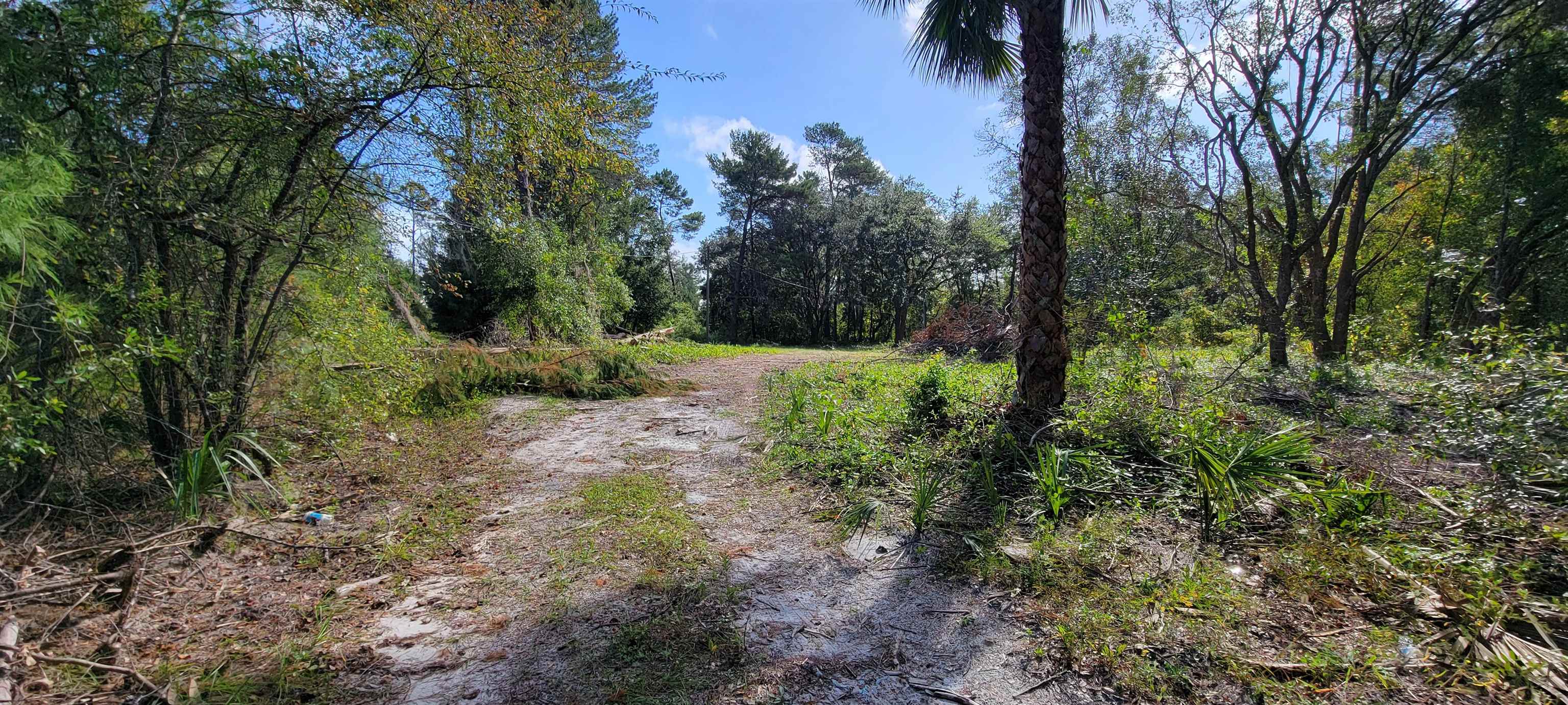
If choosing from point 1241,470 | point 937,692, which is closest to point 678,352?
point 1241,470

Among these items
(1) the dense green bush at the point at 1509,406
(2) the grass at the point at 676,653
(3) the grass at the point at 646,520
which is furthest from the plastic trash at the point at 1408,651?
(3) the grass at the point at 646,520

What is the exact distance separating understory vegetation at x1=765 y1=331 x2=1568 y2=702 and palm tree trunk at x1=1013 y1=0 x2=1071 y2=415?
15.7 inches

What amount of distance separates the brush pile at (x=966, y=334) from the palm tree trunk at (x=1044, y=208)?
6163 mm

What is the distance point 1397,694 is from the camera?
6.14 feet

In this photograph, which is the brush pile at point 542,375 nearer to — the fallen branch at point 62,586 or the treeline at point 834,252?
the fallen branch at point 62,586

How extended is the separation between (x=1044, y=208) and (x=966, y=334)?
905 cm

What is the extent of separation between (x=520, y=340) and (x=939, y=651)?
11192 millimetres

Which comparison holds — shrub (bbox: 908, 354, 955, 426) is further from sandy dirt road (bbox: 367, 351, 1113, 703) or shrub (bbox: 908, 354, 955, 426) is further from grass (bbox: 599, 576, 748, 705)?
grass (bbox: 599, 576, 748, 705)

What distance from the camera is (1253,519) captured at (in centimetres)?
319

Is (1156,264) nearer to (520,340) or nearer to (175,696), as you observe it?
(175,696)

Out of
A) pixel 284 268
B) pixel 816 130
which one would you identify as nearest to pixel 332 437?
pixel 284 268

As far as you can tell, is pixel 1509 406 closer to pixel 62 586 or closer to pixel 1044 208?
pixel 1044 208

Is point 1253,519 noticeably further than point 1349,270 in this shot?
No

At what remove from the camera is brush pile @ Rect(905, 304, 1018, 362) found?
1193cm
